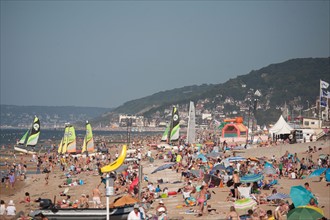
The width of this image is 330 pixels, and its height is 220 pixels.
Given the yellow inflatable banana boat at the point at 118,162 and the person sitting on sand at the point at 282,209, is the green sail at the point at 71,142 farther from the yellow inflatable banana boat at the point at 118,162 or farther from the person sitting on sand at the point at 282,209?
the yellow inflatable banana boat at the point at 118,162

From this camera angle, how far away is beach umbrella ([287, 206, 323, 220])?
40.5 ft

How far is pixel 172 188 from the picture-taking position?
79.2 ft

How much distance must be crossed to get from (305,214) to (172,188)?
1215 centimetres

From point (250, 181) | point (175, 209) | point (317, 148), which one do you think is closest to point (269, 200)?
point (250, 181)

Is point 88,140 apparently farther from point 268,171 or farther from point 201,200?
point 201,200

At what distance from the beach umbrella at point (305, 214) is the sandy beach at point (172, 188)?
3354 millimetres

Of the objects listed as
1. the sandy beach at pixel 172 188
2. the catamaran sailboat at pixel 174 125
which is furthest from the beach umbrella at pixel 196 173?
the catamaran sailboat at pixel 174 125

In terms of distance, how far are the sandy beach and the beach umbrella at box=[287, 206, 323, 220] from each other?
3354mm

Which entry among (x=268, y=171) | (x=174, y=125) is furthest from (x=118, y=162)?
(x=174, y=125)

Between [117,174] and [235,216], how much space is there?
16.3 metres

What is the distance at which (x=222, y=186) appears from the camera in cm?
2298

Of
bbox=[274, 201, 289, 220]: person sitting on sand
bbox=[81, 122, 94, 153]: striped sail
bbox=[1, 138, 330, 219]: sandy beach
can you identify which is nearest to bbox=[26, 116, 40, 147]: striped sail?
bbox=[81, 122, 94, 153]: striped sail

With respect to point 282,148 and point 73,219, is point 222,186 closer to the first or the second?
point 73,219

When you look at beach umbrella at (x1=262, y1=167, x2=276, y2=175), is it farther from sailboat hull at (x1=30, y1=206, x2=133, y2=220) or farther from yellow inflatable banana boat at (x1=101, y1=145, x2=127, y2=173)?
yellow inflatable banana boat at (x1=101, y1=145, x2=127, y2=173)
